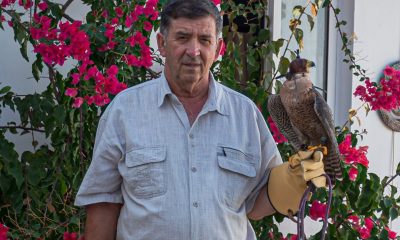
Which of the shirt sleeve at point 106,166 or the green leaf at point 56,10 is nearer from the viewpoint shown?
the shirt sleeve at point 106,166

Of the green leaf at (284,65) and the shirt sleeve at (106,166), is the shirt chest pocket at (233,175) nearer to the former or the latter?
the shirt sleeve at (106,166)

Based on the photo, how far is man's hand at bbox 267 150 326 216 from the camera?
2.28m

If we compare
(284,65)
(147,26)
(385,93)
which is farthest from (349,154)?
(147,26)

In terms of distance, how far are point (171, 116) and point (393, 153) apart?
326 centimetres

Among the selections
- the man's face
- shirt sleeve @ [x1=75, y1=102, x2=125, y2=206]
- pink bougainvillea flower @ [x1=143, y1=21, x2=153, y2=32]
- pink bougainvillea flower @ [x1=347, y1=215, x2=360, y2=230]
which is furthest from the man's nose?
pink bougainvillea flower @ [x1=347, y1=215, x2=360, y2=230]

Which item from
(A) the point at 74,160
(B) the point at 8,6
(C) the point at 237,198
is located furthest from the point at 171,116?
(B) the point at 8,6

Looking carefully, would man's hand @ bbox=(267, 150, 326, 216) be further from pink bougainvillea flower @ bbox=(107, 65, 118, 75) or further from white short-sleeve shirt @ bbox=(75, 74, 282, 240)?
pink bougainvillea flower @ bbox=(107, 65, 118, 75)

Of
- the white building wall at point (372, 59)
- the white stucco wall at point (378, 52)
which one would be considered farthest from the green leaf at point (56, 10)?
the white stucco wall at point (378, 52)

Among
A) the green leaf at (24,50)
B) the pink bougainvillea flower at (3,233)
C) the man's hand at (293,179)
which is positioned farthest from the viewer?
the green leaf at (24,50)

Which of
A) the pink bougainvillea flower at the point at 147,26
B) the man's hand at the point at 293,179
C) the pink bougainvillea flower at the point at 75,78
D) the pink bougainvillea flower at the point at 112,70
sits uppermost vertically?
the pink bougainvillea flower at the point at 147,26

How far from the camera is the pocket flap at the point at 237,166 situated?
233 centimetres

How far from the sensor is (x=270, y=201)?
2465mm

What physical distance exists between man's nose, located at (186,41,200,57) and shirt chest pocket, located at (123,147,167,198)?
29cm

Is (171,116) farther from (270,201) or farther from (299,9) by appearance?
(299,9)
